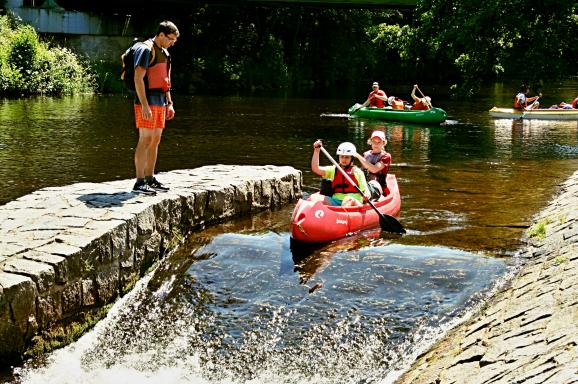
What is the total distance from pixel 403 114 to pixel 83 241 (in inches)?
663

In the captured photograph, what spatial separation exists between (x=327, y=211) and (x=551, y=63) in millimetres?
11421

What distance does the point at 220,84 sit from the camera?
123 ft

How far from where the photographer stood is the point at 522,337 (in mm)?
4402

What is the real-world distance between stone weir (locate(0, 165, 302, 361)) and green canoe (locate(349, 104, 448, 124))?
12959 mm

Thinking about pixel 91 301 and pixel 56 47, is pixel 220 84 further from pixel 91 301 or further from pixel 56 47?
pixel 91 301

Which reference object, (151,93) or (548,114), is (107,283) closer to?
(151,93)

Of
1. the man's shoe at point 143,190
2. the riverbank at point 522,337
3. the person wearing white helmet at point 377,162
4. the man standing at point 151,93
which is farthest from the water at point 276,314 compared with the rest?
the person wearing white helmet at point 377,162

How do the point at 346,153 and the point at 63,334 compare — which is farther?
the point at 346,153

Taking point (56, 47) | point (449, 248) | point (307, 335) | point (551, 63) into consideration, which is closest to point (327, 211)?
point (449, 248)

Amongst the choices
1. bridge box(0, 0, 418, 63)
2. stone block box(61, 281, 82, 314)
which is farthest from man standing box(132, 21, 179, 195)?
bridge box(0, 0, 418, 63)

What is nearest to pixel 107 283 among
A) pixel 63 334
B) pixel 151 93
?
pixel 63 334

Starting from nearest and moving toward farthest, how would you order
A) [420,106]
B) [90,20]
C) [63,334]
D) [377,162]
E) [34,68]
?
[63,334] < [377,162] < [420,106] < [34,68] < [90,20]

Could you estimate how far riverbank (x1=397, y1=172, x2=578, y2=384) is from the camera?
3.86 metres

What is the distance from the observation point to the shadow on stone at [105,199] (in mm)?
6632
